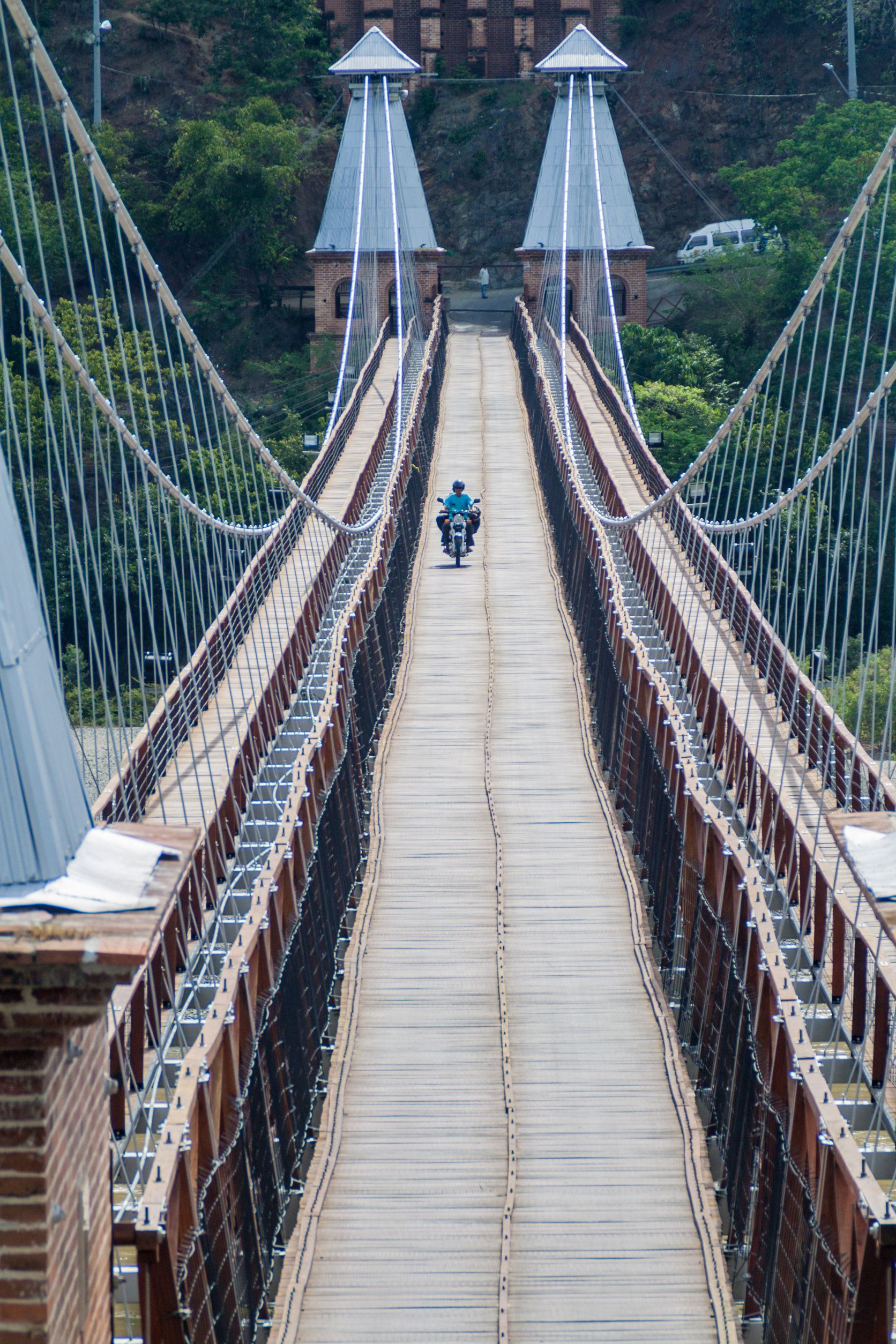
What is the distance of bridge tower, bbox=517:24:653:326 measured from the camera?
46531mm

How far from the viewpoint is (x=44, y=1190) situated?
426cm

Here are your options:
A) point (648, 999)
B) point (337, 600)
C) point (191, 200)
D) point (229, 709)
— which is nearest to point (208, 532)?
point (191, 200)

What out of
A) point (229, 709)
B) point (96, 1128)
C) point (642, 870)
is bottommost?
point (642, 870)

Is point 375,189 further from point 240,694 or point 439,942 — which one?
point 439,942

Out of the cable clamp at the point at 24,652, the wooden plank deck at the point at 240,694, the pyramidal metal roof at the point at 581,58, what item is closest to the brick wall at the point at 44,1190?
the cable clamp at the point at 24,652

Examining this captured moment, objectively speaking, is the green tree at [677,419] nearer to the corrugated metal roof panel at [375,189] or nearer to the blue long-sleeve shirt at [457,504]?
the corrugated metal roof panel at [375,189]

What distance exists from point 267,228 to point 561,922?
40.3 metres

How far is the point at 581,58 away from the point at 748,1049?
4174cm

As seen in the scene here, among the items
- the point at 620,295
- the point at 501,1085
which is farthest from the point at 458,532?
the point at 620,295

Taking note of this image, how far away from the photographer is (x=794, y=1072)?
8469mm

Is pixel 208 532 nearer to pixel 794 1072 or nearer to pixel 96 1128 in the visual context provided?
pixel 794 1072

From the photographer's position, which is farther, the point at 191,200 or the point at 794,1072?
the point at 191,200

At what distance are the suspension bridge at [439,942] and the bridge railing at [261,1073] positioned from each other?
0.13ft

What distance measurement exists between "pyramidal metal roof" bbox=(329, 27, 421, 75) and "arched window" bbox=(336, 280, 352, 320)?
5452 mm
